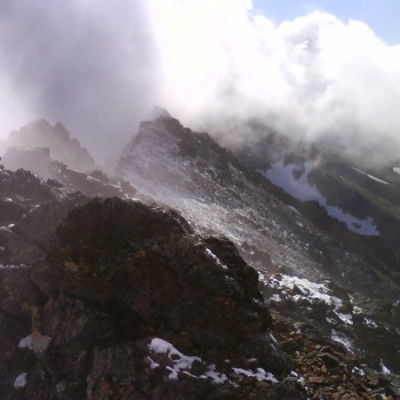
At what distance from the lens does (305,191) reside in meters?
136

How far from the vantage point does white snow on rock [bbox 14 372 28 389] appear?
20.8m

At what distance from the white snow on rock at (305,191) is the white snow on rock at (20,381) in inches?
4500

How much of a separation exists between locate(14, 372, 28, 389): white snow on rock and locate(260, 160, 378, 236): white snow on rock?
114m

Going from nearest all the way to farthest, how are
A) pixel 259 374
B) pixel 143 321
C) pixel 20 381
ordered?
1. pixel 259 374
2. pixel 143 321
3. pixel 20 381

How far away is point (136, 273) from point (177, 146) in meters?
90.6

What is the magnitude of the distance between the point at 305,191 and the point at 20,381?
398 feet

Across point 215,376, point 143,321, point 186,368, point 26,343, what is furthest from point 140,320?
point 26,343

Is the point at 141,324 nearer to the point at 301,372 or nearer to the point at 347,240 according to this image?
the point at 301,372

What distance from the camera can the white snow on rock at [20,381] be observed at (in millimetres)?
20806

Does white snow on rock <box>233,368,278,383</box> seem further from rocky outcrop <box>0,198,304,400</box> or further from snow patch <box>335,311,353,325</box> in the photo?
snow patch <box>335,311,353,325</box>

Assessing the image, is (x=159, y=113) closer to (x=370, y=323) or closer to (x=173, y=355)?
(x=370, y=323)

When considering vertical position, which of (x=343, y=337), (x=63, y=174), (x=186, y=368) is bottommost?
(x=343, y=337)

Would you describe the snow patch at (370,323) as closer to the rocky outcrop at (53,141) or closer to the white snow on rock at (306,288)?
the white snow on rock at (306,288)

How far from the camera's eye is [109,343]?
65.2 feet
